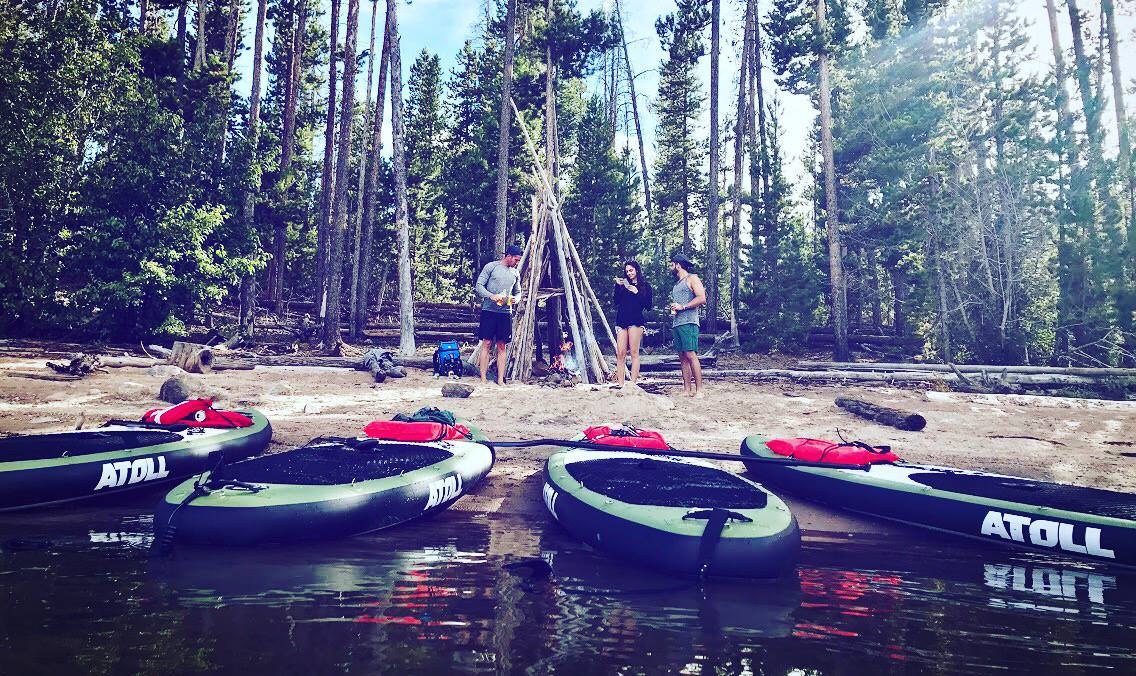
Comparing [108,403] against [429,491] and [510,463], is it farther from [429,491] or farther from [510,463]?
[429,491]

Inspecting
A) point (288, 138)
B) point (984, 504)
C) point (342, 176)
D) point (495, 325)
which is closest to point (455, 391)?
point (495, 325)

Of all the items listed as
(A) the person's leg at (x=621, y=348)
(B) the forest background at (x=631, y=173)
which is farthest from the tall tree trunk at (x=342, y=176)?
(A) the person's leg at (x=621, y=348)

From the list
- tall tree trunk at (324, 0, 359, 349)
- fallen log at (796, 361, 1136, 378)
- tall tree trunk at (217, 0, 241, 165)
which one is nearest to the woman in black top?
fallen log at (796, 361, 1136, 378)

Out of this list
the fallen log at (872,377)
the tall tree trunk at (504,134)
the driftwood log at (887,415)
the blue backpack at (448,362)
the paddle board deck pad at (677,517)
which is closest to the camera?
the paddle board deck pad at (677,517)

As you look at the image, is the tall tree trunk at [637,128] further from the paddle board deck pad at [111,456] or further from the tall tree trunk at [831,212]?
the paddle board deck pad at [111,456]

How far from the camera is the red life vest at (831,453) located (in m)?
5.03

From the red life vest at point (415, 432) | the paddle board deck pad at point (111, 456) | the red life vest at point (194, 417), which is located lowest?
the paddle board deck pad at point (111, 456)

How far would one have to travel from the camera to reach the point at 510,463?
611 centimetres

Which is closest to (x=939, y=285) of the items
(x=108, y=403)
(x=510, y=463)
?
(x=510, y=463)

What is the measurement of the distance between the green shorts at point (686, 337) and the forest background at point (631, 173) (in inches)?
232

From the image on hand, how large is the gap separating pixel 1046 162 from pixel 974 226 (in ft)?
12.2

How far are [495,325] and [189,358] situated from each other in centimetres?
639

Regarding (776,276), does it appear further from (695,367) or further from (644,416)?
(644,416)

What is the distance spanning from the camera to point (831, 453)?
16.6 ft
